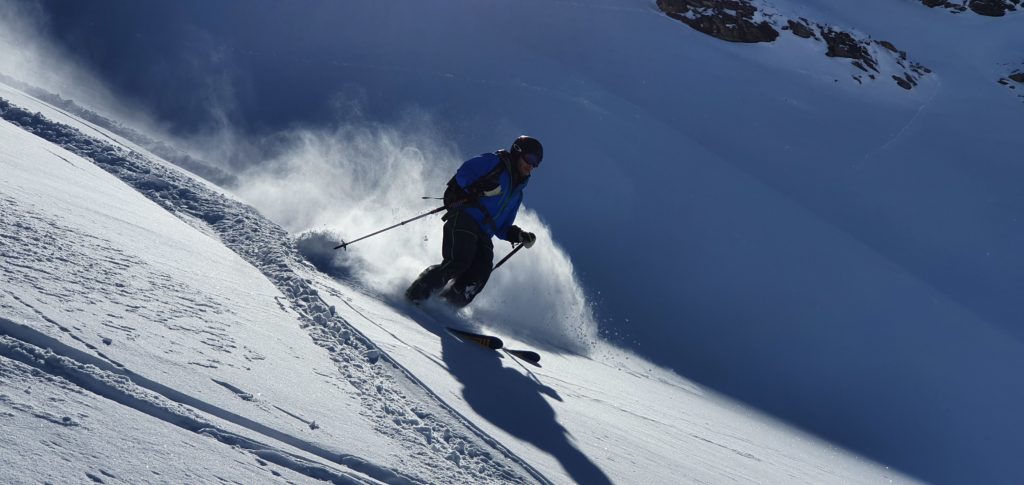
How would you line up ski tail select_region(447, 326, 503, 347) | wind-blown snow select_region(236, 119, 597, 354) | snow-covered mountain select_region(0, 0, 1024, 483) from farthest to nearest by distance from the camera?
wind-blown snow select_region(236, 119, 597, 354) → ski tail select_region(447, 326, 503, 347) → snow-covered mountain select_region(0, 0, 1024, 483)

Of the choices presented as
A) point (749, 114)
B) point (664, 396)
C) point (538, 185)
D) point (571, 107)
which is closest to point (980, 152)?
point (749, 114)

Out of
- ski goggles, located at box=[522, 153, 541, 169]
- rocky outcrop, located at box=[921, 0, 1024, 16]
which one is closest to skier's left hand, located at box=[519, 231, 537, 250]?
ski goggles, located at box=[522, 153, 541, 169]

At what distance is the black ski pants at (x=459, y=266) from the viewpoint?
748 centimetres

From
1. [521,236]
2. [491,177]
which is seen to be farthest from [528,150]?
[521,236]

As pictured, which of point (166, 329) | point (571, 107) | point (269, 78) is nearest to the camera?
point (166, 329)

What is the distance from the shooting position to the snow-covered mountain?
5.70 metres

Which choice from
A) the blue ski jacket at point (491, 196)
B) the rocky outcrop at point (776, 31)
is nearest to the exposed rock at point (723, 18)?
the rocky outcrop at point (776, 31)

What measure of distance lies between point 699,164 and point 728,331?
18.8ft

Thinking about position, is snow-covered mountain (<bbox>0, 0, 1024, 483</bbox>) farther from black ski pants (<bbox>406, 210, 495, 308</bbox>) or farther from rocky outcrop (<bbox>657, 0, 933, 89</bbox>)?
black ski pants (<bbox>406, 210, 495, 308</bbox>)

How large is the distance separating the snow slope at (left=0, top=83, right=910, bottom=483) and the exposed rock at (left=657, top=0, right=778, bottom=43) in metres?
16.4

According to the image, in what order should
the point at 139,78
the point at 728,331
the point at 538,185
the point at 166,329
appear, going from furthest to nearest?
the point at 139,78, the point at 538,185, the point at 728,331, the point at 166,329

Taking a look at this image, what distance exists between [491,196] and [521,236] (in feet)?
1.91

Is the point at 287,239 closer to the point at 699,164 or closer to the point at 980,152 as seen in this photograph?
the point at 699,164

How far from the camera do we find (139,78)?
1401cm
